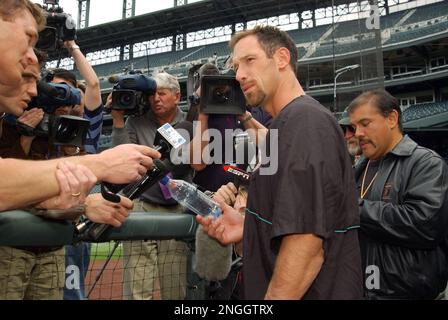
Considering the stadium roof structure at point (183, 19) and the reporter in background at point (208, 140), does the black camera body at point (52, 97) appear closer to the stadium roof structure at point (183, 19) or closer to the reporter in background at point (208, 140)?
the reporter in background at point (208, 140)

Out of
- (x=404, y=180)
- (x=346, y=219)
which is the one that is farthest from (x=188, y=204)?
(x=404, y=180)

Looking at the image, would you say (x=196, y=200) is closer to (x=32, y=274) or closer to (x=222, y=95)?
(x=222, y=95)

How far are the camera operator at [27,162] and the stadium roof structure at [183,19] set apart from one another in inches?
1015

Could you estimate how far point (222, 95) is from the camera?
220 cm

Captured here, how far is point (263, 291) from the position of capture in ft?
4.84

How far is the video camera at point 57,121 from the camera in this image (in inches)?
73.9

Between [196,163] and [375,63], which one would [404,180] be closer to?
[196,163]

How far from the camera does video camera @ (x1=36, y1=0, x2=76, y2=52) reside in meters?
2.29

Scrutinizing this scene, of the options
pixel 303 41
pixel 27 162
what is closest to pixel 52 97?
pixel 27 162

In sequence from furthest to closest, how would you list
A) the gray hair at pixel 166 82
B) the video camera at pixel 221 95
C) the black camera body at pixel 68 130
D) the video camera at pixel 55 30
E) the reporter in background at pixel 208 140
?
1. the gray hair at pixel 166 82
2. the reporter in background at pixel 208 140
3. the video camera at pixel 55 30
4. the video camera at pixel 221 95
5. the black camera body at pixel 68 130

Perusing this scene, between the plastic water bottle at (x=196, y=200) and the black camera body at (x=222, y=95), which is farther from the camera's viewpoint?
the black camera body at (x=222, y=95)

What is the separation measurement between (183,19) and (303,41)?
329 inches

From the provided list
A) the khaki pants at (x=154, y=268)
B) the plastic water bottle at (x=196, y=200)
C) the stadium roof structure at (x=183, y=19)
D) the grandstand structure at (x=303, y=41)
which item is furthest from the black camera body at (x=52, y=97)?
the stadium roof structure at (x=183, y=19)

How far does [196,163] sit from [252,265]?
1.09 metres
